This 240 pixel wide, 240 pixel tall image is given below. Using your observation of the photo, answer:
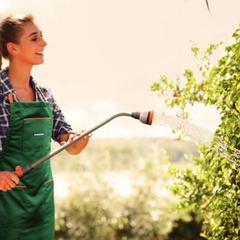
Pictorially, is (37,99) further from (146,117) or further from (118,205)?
(118,205)

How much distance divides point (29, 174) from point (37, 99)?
0.36 m

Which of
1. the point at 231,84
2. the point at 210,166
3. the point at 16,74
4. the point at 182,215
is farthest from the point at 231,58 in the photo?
the point at 182,215

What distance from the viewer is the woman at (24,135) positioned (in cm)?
259

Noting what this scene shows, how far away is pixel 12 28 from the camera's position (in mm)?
2732

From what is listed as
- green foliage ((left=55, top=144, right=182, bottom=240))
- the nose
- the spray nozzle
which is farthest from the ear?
green foliage ((left=55, top=144, right=182, bottom=240))

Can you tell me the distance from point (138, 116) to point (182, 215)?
2371 millimetres

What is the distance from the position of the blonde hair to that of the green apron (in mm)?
334

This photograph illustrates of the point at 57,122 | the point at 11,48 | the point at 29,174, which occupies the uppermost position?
the point at 11,48

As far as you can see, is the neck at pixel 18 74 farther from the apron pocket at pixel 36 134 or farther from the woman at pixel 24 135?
the apron pocket at pixel 36 134

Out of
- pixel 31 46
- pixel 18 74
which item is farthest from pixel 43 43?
pixel 18 74

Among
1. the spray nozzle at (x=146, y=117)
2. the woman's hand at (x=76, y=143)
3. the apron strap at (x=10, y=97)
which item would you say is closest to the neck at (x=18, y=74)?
the apron strap at (x=10, y=97)

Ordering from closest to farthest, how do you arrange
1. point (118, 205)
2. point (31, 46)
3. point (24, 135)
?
1. point (24, 135)
2. point (31, 46)
3. point (118, 205)

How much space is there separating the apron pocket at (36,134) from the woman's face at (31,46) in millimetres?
282

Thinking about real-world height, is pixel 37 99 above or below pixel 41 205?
above
